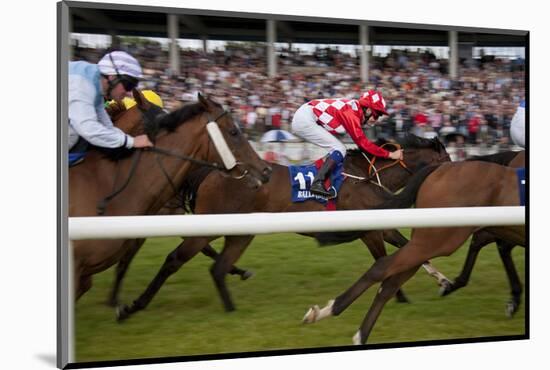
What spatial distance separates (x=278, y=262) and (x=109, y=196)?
1.33 m

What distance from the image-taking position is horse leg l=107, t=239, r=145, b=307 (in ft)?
12.5

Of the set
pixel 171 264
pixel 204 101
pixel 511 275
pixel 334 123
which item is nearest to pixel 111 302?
pixel 171 264

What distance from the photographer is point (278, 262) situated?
15.3ft

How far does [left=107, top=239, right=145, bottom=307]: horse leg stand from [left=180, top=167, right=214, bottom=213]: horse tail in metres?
0.43

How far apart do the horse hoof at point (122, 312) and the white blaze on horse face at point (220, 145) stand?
0.80 meters

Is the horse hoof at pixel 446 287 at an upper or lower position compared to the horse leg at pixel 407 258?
lower

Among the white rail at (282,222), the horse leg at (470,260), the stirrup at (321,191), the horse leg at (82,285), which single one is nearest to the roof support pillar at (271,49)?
the white rail at (282,222)

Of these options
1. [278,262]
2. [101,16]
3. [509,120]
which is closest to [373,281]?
[278,262]

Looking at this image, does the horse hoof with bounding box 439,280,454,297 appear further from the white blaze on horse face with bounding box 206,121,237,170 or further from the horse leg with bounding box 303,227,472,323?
the white blaze on horse face with bounding box 206,121,237,170

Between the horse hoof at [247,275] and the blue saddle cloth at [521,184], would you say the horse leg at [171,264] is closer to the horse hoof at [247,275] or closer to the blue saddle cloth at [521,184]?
the horse hoof at [247,275]

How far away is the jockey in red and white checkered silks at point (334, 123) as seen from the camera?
420 centimetres

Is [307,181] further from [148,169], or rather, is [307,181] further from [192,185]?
[148,169]

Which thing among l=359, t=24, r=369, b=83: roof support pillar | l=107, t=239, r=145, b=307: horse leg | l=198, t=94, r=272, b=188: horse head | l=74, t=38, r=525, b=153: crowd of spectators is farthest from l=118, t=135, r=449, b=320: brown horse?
l=359, t=24, r=369, b=83: roof support pillar

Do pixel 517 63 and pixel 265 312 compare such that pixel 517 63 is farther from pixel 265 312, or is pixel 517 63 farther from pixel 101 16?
pixel 101 16
